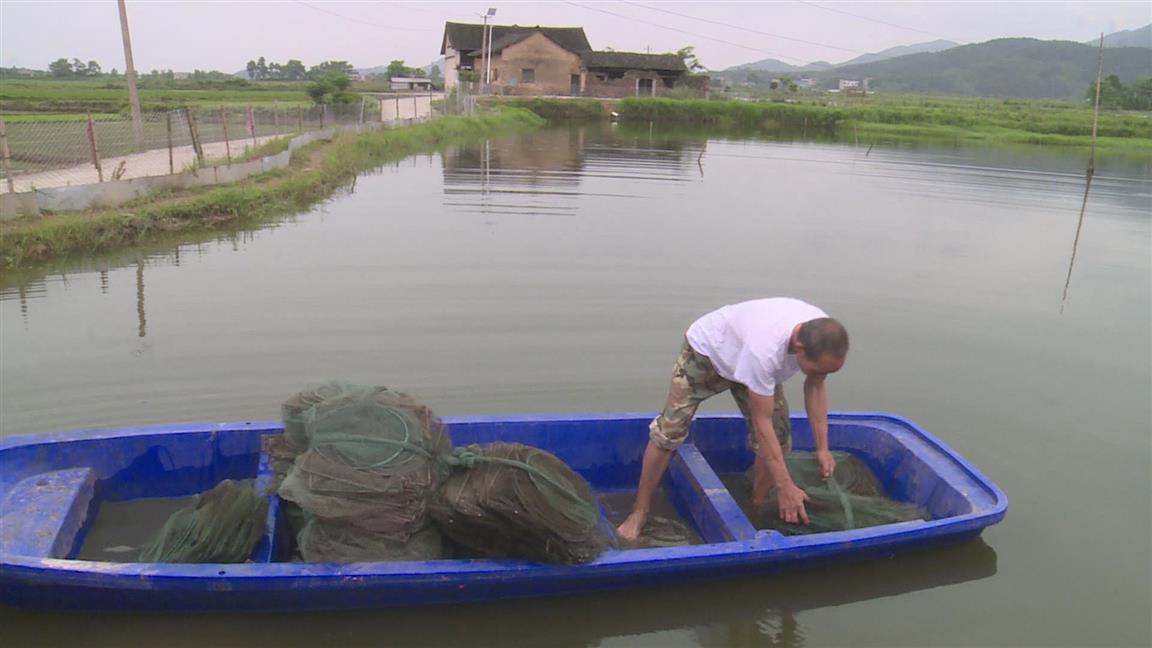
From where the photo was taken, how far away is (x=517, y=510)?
3.49 metres

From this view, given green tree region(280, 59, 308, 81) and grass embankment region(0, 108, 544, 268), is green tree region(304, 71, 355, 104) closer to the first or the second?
grass embankment region(0, 108, 544, 268)

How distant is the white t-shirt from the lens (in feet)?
12.0

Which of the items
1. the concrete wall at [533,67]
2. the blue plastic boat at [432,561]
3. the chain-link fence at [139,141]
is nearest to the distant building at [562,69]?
the concrete wall at [533,67]

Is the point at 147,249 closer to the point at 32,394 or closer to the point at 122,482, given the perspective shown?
the point at 32,394

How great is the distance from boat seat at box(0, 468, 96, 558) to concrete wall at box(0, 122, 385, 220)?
23.4 feet

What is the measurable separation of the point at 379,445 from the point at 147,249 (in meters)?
8.04

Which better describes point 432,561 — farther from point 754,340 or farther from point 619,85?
point 619,85

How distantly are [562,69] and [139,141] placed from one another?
1389 inches


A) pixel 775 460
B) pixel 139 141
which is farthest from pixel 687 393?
pixel 139 141

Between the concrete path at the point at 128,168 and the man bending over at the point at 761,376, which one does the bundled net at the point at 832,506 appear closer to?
the man bending over at the point at 761,376

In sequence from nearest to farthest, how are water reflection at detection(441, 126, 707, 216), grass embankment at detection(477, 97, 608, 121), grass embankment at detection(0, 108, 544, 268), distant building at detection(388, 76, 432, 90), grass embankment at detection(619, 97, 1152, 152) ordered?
1. grass embankment at detection(0, 108, 544, 268)
2. water reflection at detection(441, 126, 707, 216)
3. grass embankment at detection(619, 97, 1152, 152)
4. grass embankment at detection(477, 97, 608, 121)
5. distant building at detection(388, 76, 432, 90)

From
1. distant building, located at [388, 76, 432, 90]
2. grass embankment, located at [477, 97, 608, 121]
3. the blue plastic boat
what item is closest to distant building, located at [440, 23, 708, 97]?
grass embankment, located at [477, 97, 608, 121]

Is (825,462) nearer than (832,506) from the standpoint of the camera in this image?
Yes

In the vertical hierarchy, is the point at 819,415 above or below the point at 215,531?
above
